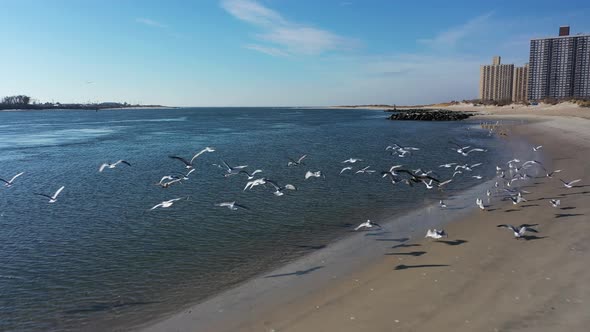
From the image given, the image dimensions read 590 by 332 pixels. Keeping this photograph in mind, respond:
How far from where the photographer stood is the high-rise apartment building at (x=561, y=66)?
156 m

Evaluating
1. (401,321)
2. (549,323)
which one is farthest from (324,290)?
(549,323)

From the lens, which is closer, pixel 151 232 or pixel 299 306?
pixel 299 306

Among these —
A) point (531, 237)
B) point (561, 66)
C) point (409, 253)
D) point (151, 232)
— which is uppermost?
point (561, 66)

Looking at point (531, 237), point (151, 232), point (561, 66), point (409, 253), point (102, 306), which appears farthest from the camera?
point (561, 66)

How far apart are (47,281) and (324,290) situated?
279 inches

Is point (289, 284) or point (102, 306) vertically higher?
point (289, 284)

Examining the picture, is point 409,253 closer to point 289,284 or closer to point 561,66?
point 289,284

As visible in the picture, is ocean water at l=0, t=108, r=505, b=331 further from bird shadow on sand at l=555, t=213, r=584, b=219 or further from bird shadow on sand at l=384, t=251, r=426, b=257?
bird shadow on sand at l=555, t=213, r=584, b=219

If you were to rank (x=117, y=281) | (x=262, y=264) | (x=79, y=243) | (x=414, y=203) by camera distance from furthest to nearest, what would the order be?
(x=414, y=203) → (x=79, y=243) → (x=262, y=264) → (x=117, y=281)

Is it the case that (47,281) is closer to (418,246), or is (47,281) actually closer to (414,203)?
(418,246)

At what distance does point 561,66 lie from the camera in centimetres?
16112

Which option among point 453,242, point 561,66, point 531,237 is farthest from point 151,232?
point 561,66

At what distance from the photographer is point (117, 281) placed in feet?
34.6

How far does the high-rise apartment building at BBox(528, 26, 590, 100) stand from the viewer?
156 metres
